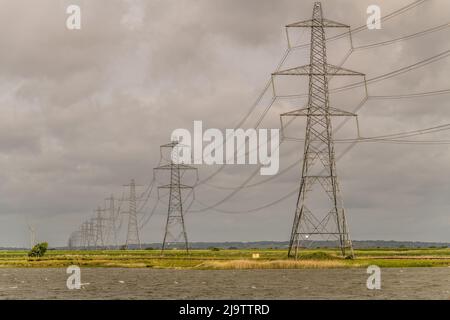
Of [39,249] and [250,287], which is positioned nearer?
[250,287]

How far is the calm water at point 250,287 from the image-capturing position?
6406 centimetres

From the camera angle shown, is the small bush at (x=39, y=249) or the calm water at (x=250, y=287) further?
A: the small bush at (x=39, y=249)

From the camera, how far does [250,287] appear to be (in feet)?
239

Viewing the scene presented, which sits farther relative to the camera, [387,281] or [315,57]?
[315,57]

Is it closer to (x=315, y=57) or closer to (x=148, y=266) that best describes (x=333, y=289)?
(x=315, y=57)

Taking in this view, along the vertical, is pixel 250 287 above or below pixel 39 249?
below

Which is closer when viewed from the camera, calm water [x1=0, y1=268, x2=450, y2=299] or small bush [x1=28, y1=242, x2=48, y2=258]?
calm water [x1=0, y1=268, x2=450, y2=299]

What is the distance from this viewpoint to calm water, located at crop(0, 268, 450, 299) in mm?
64062

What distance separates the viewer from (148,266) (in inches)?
4670
